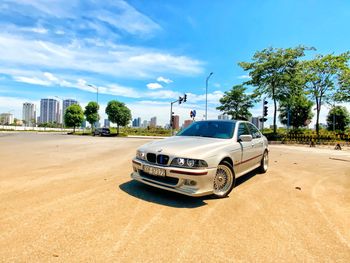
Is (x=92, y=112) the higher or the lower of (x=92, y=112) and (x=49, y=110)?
the lower

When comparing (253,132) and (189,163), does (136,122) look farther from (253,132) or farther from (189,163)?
(189,163)

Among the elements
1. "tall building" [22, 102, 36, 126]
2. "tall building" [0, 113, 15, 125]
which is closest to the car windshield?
"tall building" [0, 113, 15, 125]

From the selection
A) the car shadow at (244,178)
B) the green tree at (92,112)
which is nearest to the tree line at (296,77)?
the car shadow at (244,178)

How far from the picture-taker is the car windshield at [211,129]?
16.4ft

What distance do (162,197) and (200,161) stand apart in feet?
3.42

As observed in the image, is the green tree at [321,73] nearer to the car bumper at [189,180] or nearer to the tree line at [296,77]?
the tree line at [296,77]

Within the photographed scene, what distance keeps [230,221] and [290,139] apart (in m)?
→ 25.6

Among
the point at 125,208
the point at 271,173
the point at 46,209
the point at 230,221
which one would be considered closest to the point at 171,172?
the point at 125,208

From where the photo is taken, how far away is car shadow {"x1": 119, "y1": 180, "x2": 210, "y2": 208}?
3812 millimetres

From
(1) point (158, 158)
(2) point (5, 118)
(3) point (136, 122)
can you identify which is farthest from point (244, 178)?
(2) point (5, 118)

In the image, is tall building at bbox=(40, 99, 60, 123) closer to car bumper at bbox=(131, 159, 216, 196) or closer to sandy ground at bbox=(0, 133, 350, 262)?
sandy ground at bbox=(0, 133, 350, 262)

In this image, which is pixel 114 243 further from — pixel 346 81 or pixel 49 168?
pixel 346 81

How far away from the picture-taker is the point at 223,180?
14.3 feet

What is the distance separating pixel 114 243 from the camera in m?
2.53
